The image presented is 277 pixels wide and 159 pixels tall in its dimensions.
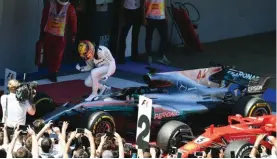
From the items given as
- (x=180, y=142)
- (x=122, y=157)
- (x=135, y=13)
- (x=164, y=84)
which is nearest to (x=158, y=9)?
(x=135, y=13)

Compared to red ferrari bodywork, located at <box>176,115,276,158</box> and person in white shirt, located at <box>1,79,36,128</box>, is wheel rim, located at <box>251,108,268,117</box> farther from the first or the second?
person in white shirt, located at <box>1,79,36,128</box>

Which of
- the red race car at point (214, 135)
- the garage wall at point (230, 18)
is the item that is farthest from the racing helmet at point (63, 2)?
the red race car at point (214, 135)

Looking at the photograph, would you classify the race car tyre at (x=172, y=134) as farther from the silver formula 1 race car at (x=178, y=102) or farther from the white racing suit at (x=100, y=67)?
the white racing suit at (x=100, y=67)

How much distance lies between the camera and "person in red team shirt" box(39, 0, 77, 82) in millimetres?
13891

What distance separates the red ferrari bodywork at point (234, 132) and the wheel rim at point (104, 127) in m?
1.25

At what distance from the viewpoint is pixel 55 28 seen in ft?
46.0

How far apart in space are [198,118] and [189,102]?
0.26 meters

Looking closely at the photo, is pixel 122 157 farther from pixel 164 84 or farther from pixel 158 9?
pixel 158 9

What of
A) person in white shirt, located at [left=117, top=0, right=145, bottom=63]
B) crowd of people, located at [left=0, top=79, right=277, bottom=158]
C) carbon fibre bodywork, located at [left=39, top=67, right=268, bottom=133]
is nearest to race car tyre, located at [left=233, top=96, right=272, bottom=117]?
carbon fibre bodywork, located at [left=39, top=67, right=268, bottom=133]

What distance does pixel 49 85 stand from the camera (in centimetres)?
1421

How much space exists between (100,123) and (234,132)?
1740mm

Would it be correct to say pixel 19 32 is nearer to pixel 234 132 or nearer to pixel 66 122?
pixel 66 122

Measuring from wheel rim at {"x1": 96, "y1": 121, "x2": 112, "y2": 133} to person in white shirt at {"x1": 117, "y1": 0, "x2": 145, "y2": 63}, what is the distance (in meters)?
5.30

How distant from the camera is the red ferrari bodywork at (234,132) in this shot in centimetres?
986
